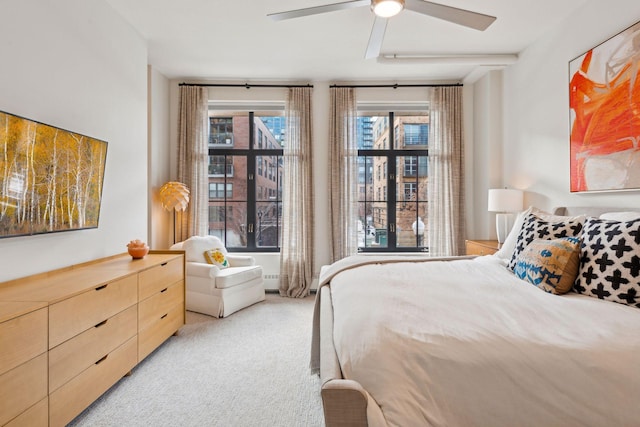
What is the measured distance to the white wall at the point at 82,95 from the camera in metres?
1.82

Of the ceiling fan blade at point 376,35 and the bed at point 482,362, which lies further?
the ceiling fan blade at point 376,35

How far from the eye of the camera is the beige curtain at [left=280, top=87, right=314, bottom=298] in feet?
13.8

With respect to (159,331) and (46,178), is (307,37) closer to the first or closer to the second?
(46,178)

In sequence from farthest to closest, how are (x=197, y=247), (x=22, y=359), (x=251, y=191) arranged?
(x=251, y=191)
(x=197, y=247)
(x=22, y=359)

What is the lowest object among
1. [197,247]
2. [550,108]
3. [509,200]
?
[197,247]

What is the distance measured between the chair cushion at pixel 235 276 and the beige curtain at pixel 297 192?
0.53 m

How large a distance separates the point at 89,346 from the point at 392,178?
372 cm

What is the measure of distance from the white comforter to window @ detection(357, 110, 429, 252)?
3145 millimetres

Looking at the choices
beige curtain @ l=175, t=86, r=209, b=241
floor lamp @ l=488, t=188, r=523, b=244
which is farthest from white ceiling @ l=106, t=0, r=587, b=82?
floor lamp @ l=488, t=188, r=523, b=244

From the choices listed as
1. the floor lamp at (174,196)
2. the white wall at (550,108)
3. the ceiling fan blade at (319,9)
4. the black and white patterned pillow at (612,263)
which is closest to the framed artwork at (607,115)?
the white wall at (550,108)

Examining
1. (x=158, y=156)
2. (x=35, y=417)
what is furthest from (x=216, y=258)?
(x=35, y=417)

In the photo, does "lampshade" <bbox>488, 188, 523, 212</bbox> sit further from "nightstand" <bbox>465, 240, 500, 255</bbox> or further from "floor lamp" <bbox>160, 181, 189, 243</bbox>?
"floor lamp" <bbox>160, 181, 189, 243</bbox>

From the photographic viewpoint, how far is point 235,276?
136 inches

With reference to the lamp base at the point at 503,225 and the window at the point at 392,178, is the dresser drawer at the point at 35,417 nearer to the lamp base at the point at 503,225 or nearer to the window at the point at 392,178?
the window at the point at 392,178
